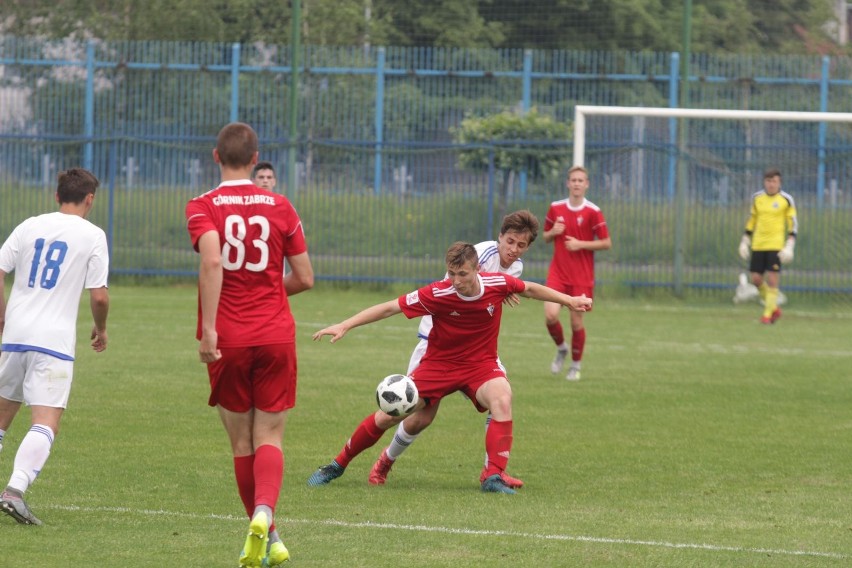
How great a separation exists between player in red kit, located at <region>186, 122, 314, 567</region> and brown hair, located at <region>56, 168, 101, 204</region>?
116 cm

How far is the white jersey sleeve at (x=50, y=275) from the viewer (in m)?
6.83

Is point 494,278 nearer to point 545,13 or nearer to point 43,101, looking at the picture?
point 43,101

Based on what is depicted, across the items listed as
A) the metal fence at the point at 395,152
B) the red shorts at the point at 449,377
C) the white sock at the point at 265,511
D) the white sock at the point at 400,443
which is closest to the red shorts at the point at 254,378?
the white sock at the point at 265,511

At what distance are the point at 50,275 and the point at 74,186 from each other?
0.45m

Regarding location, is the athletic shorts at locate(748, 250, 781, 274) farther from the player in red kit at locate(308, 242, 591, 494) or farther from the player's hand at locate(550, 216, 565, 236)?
the player in red kit at locate(308, 242, 591, 494)

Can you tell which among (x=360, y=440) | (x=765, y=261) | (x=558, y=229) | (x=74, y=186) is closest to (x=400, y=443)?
(x=360, y=440)

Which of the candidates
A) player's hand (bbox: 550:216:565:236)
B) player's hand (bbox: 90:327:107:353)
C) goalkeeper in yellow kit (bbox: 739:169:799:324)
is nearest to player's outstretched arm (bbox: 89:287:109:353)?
player's hand (bbox: 90:327:107:353)

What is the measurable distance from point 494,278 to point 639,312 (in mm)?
12549

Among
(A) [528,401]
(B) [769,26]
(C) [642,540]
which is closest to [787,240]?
(A) [528,401]

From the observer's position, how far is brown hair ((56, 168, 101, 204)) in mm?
6891

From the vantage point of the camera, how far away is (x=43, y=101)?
25953 millimetres

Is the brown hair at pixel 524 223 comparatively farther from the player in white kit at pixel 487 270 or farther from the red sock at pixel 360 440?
the red sock at pixel 360 440

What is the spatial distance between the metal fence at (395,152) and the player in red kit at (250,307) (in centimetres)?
1648

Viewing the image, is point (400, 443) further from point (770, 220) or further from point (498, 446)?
point (770, 220)
